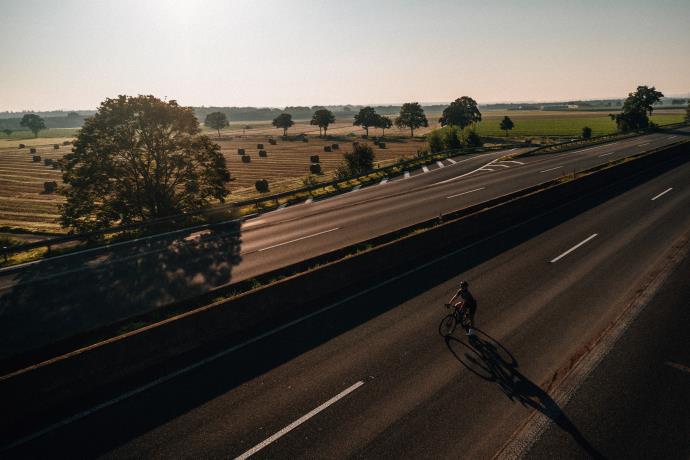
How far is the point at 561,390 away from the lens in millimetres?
8883

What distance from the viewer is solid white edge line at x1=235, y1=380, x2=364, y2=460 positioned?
7416mm

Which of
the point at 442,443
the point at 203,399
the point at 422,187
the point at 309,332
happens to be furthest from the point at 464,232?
the point at 422,187

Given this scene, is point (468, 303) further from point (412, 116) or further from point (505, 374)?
point (412, 116)

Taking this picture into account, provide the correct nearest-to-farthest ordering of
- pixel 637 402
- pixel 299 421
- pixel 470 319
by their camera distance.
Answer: pixel 299 421
pixel 637 402
pixel 470 319

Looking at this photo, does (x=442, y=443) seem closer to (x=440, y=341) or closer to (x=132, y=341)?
(x=440, y=341)

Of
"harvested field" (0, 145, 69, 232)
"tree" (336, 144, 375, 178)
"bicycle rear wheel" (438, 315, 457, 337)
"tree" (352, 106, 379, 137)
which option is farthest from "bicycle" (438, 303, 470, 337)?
"tree" (352, 106, 379, 137)

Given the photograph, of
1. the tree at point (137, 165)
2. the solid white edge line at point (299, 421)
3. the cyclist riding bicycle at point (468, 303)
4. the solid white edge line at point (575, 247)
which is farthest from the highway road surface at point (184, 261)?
the solid white edge line at point (575, 247)

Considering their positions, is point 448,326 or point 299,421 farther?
point 448,326

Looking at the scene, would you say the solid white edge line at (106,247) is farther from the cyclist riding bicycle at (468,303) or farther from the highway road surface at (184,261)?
the cyclist riding bicycle at (468,303)

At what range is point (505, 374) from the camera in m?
9.57

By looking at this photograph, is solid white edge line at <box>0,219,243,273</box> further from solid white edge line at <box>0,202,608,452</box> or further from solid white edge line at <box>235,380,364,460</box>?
solid white edge line at <box>235,380,364,460</box>

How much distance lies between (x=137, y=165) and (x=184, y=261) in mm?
12825

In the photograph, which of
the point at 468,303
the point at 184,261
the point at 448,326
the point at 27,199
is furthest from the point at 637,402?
the point at 27,199

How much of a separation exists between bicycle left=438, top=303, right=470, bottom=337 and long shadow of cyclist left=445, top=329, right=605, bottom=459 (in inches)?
12.1
